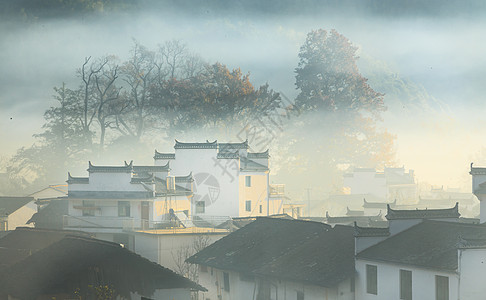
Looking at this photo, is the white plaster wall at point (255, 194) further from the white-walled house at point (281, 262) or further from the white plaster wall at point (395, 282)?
the white plaster wall at point (395, 282)

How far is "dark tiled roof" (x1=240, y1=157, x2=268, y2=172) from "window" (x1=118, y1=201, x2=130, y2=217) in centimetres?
1174

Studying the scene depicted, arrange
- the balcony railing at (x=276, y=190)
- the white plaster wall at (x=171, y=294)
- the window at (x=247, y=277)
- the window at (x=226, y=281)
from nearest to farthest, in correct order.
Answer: the white plaster wall at (x=171, y=294)
the window at (x=247, y=277)
the window at (x=226, y=281)
the balcony railing at (x=276, y=190)

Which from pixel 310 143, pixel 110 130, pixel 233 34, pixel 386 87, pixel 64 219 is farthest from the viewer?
pixel 386 87

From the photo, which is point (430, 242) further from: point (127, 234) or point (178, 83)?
point (178, 83)

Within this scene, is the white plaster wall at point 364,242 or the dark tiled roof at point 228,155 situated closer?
the white plaster wall at point 364,242

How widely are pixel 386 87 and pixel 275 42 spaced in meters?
28.8

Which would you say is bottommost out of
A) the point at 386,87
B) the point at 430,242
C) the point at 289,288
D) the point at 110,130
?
the point at 289,288

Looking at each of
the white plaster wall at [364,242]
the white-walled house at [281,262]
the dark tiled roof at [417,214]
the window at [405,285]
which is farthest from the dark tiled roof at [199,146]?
the window at [405,285]

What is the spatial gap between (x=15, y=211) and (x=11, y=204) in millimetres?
1490

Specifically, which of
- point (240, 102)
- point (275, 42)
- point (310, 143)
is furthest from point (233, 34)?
point (240, 102)

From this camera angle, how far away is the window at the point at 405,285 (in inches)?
1043

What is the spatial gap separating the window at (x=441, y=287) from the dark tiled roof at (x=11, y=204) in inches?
1624

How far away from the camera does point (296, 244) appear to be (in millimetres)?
34438

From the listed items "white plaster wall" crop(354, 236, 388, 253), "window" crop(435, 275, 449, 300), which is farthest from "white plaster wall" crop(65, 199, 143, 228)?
"window" crop(435, 275, 449, 300)
